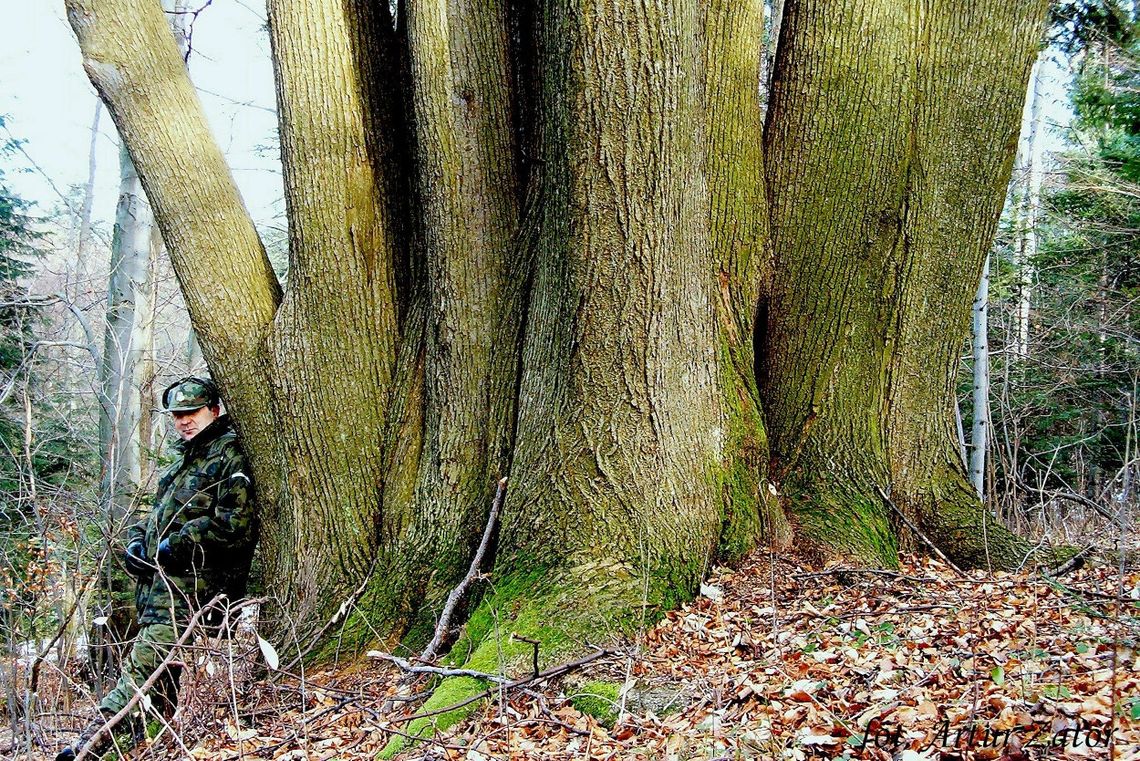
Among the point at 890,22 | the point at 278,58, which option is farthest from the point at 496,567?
the point at 890,22

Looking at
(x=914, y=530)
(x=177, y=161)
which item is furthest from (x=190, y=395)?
(x=914, y=530)

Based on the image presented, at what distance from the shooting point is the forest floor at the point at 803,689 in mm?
2463

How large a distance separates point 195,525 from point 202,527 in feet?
0.14

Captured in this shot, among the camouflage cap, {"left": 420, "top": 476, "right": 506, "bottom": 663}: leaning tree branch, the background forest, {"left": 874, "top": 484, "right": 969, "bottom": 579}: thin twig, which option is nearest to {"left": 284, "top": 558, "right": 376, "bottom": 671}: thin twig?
{"left": 420, "top": 476, "right": 506, "bottom": 663}: leaning tree branch

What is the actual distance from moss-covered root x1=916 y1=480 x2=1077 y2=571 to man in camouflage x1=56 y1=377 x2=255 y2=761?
3960mm

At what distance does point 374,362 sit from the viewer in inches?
189

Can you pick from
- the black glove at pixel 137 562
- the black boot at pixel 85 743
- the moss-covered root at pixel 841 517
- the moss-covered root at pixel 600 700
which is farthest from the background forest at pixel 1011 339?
the moss-covered root at pixel 600 700

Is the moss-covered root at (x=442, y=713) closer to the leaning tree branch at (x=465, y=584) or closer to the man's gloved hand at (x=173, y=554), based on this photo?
the leaning tree branch at (x=465, y=584)

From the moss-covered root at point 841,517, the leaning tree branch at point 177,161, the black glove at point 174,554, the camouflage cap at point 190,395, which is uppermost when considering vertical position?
the leaning tree branch at point 177,161

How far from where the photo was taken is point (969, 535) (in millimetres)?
4391

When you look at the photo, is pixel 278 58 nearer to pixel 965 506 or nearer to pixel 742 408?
pixel 742 408

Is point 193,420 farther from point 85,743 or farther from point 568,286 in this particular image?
point 568,286

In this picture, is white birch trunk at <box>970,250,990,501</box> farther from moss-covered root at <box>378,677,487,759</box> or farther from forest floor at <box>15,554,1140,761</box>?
moss-covered root at <box>378,677,487,759</box>

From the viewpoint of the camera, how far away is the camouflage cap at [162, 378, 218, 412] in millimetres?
5219
